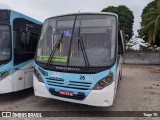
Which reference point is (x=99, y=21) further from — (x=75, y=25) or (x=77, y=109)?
(x=77, y=109)

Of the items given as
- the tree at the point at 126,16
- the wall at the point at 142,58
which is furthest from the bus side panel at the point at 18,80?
the tree at the point at 126,16

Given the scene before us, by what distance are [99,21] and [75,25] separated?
25.4 inches

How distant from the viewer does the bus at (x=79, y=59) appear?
4.97m

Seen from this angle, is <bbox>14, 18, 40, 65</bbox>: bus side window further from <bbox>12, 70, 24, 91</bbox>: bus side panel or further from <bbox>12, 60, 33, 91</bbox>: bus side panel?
<bbox>12, 70, 24, 91</bbox>: bus side panel

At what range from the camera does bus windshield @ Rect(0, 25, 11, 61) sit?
596 centimetres

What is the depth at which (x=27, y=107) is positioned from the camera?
19.3ft

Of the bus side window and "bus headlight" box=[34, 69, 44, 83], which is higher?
the bus side window

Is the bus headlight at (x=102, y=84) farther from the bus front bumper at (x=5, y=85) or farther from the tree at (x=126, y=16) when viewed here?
the tree at (x=126, y=16)

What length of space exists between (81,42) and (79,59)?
0.46 metres

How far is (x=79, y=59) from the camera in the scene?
520cm

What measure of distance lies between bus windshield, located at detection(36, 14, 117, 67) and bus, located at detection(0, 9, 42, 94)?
85 centimetres

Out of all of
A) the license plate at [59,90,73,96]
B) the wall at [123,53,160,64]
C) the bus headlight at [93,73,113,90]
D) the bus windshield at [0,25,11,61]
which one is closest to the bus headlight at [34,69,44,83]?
the license plate at [59,90,73,96]

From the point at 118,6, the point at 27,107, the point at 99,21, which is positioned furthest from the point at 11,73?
the point at 118,6

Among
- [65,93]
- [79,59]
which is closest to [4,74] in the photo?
[65,93]
